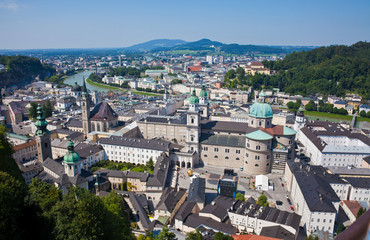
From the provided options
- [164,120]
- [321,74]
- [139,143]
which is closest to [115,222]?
[139,143]

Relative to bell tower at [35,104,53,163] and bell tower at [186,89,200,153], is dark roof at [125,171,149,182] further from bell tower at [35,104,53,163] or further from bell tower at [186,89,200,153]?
bell tower at [35,104,53,163]

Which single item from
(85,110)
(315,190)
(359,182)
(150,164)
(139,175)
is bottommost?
(150,164)

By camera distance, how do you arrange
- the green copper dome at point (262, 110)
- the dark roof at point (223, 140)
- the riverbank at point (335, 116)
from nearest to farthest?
the dark roof at point (223, 140) → the green copper dome at point (262, 110) → the riverbank at point (335, 116)

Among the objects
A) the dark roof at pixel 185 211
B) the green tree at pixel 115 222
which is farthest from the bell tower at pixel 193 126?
the green tree at pixel 115 222

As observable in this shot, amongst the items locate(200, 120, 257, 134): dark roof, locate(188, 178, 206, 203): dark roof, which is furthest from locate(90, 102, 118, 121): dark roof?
locate(188, 178, 206, 203): dark roof

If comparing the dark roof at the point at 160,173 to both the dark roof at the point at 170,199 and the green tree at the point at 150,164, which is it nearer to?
the green tree at the point at 150,164

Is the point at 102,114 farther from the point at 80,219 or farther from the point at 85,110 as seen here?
the point at 80,219
